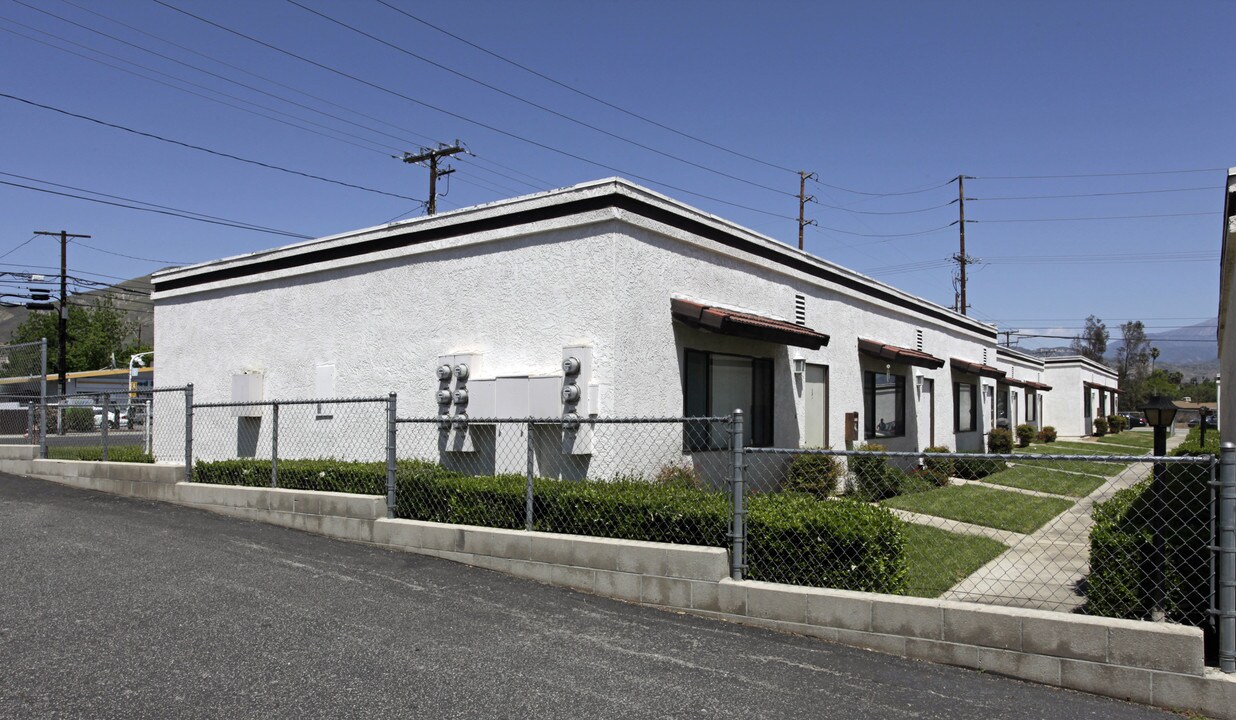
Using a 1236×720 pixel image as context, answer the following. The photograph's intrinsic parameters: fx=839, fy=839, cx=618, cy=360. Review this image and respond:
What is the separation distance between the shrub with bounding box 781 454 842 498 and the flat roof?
309 centimetres

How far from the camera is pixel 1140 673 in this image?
16.6ft

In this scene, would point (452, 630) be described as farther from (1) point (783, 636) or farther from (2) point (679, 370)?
(2) point (679, 370)

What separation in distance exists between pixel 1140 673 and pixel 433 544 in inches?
237

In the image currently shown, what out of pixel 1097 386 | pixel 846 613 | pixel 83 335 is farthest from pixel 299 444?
pixel 83 335

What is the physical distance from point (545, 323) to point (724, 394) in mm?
2958

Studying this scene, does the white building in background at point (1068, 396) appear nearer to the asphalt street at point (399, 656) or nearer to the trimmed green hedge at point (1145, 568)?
the trimmed green hedge at point (1145, 568)

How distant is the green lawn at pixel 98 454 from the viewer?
42.5 feet

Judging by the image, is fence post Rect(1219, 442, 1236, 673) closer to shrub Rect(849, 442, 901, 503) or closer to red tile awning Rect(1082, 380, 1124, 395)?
shrub Rect(849, 442, 901, 503)

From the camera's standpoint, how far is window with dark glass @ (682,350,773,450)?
10883mm

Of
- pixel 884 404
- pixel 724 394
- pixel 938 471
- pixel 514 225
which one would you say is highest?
pixel 514 225

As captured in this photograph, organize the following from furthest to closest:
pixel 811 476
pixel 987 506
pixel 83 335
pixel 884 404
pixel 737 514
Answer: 1. pixel 83 335
2. pixel 884 404
3. pixel 987 506
4. pixel 811 476
5. pixel 737 514

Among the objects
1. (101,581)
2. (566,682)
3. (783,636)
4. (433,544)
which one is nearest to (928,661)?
(783,636)

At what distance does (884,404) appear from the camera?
17672mm

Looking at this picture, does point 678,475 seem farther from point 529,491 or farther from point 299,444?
point 299,444
